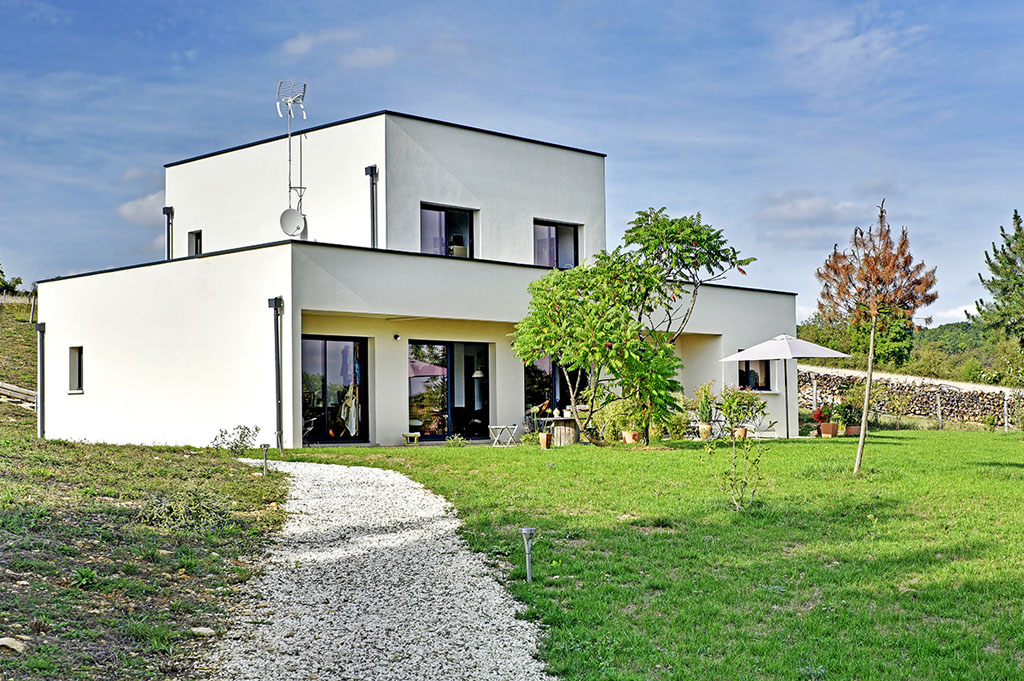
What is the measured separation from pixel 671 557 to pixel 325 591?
10.3 feet

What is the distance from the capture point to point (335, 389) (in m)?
18.9

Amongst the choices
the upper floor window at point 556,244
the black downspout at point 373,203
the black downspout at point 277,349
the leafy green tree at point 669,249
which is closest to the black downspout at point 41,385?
the black downspout at point 277,349

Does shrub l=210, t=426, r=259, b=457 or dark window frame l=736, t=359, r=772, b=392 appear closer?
shrub l=210, t=426, r=259, b=457

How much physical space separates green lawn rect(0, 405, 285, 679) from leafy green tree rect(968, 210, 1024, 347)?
32.5 meters

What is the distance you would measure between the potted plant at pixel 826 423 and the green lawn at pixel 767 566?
23.0ft

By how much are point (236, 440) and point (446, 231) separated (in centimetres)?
774

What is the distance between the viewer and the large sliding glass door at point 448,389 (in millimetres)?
19984

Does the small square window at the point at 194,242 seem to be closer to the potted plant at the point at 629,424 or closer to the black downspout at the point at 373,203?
the black downspout at the point at 373,203

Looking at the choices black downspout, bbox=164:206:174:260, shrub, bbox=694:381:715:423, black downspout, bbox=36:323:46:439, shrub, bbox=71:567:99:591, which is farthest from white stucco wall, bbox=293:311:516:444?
shrub, bbox=71:567:99:591

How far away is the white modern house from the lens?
667 inches

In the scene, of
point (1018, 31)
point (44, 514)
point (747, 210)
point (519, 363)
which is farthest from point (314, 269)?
point (1018, 31)

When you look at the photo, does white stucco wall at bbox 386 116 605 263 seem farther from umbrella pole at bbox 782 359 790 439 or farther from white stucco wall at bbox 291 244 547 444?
umbrella pole at bbox 782 359 790 439

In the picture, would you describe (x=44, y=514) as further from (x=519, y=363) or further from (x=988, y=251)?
(x=988, y=251)

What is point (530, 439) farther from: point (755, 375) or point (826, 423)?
point (755, 375)
